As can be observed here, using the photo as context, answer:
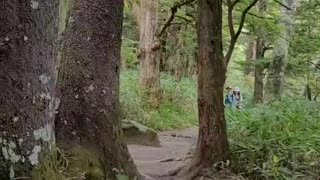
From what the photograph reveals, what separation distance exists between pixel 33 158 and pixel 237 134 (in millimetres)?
5397

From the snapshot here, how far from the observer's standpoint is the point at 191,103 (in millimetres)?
18047

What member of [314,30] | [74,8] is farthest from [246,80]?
[74,8]

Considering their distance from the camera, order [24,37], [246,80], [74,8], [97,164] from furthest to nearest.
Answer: [246,80], [74,8], [97,164], [24,37]

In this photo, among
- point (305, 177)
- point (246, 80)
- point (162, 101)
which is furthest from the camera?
point (246, 80)

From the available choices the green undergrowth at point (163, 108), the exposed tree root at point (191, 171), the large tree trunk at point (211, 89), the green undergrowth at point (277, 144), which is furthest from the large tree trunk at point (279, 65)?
the exposed tree root at point (191, 171)

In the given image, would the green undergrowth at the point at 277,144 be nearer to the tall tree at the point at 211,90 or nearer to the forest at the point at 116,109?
the forest at the point at 116,109

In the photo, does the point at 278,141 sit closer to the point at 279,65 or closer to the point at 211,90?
the point at 211,90

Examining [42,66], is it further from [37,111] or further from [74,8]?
[74,8]

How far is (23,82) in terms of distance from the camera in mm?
3121

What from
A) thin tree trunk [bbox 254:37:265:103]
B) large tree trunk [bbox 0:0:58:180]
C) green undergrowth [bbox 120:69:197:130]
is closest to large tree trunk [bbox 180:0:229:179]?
large tree trunk [bbox 0:0:58:180]

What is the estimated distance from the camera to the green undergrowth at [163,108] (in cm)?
1362

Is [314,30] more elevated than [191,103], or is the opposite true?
[314,30]

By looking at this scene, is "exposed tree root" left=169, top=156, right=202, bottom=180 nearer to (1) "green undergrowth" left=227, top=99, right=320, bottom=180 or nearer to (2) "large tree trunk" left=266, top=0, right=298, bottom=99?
(1) "green undergrowth" left=227, top=99, right=320, bottom=180

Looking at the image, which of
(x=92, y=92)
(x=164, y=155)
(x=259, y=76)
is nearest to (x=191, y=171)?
(x=92, y=92)
